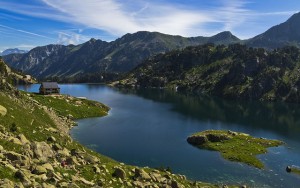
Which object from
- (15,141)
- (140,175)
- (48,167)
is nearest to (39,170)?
(48,167)

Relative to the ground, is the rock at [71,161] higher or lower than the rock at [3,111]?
lower

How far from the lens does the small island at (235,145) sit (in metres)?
99.6

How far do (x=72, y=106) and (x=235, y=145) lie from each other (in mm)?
77583

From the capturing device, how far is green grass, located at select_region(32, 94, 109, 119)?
148 meters

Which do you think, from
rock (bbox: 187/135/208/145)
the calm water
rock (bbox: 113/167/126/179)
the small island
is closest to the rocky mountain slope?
rock (bbox: 113/167/126/179)

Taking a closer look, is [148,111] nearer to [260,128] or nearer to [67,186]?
[260,128]

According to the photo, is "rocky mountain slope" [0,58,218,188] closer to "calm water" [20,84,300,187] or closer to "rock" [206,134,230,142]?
"calm water" [20,84,300,187]

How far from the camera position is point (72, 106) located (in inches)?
6225

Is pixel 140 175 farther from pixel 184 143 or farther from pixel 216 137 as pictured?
pixel 216 137

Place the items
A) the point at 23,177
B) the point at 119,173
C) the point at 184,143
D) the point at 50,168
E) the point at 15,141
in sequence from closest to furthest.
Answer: the point at 23,177 < the point at 50,168 < the point at 15,141 < the point at 119,173 < the point at 184,143

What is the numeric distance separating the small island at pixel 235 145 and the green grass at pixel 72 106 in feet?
181

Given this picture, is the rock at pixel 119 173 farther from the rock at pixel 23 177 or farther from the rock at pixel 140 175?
the rock at pixel 23 177

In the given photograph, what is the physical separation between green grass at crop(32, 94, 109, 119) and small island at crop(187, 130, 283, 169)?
55.1 m

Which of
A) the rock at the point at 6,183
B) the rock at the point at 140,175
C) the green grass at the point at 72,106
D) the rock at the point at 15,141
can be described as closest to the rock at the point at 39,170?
the rock at the point at 6,183
